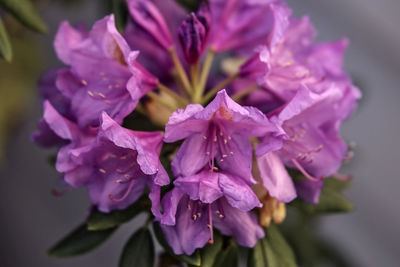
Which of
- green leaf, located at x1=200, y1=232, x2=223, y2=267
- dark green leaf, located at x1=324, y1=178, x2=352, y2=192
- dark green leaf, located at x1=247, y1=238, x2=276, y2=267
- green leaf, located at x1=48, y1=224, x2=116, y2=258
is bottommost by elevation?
green leaf, located at x1=48, y1=224, x2=116, y2=258

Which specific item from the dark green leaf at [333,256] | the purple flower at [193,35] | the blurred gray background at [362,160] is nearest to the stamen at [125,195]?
the purple flower at [193,35]

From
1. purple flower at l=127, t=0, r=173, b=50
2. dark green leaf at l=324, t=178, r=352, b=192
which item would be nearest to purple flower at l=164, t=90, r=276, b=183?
purple flower at l=127, t=0, r=173, b=50

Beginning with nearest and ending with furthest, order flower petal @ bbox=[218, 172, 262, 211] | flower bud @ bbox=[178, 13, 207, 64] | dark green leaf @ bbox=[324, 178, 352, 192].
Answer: flower petal @ bbox=[218, 172, 262, 211] → flower bud @ bbox=[178, 13, 207, 64] → dark green leaf @ bbox=[324, 178, 352, 192]

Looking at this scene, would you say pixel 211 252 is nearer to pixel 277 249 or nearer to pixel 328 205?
pixel 277 249

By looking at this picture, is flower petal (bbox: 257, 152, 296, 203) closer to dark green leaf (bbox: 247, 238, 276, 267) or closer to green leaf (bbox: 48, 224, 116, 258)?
dark green leaf (bbox: 247, 238, 276, 267)

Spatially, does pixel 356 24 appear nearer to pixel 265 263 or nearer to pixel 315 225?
pixel 315 225

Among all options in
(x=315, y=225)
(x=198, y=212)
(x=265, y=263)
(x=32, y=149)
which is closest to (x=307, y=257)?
(x=315, y=225)

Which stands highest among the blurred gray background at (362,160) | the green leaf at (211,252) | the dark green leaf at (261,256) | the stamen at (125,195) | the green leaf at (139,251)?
the stamen at (125,195)

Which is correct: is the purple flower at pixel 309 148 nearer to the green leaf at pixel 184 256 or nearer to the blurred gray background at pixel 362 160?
the green leaf at pixel 184 256
